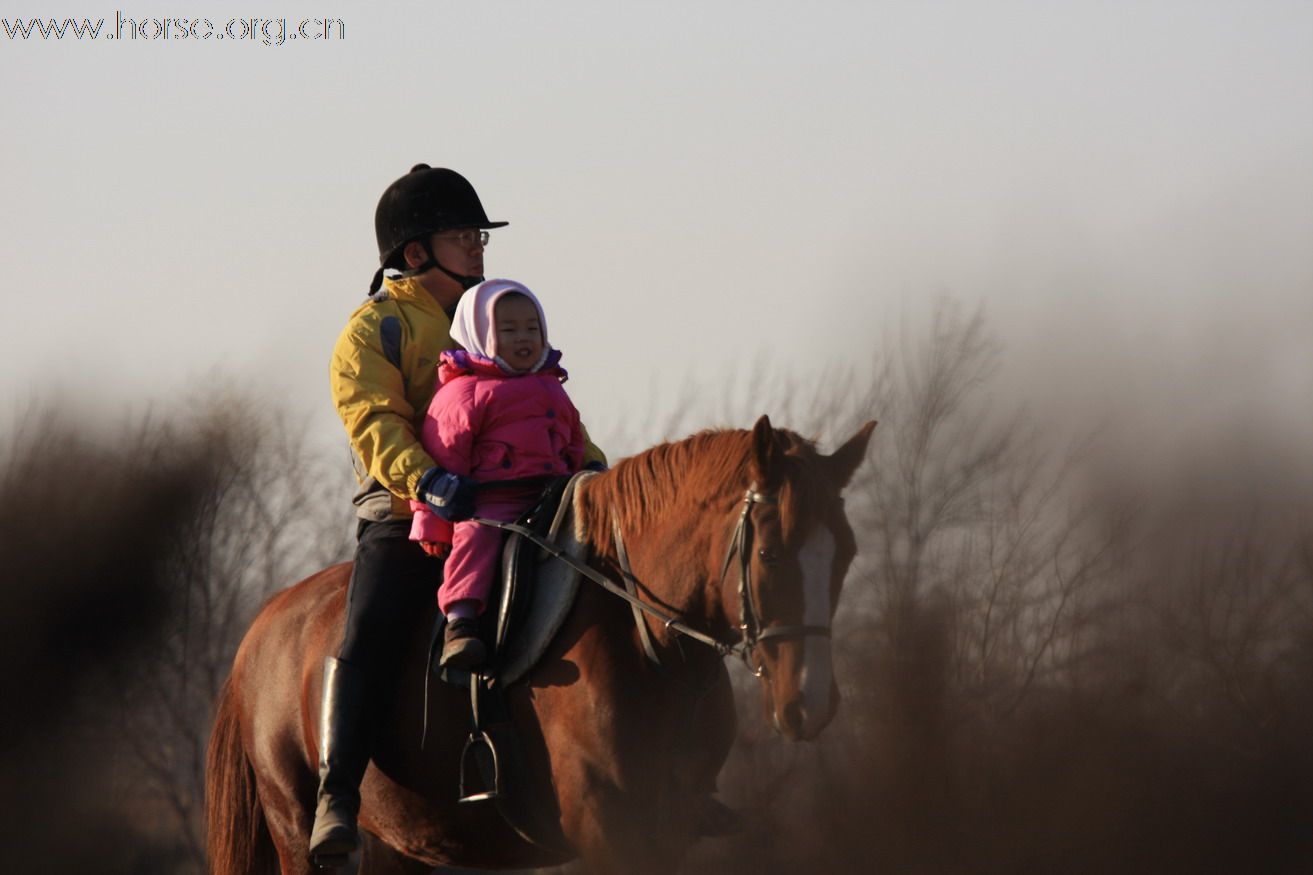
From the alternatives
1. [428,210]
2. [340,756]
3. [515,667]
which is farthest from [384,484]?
[428,210]

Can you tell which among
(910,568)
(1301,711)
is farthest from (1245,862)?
(910,568)

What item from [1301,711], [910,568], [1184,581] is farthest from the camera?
[910,568]

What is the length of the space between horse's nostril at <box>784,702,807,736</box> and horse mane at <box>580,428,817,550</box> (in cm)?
79

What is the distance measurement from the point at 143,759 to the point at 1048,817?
19966mm

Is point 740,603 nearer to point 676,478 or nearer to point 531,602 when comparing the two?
point 676,478

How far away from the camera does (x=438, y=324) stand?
23.6ft

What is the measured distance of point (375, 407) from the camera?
6.78 metres

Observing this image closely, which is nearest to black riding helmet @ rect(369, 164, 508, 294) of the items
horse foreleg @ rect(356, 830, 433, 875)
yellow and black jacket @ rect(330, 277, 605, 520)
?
yellow and black jacket @ rect(330, 277, 605, 520)

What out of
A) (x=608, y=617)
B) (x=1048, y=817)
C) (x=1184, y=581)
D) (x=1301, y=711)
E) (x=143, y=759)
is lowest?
(x=143, y=759)

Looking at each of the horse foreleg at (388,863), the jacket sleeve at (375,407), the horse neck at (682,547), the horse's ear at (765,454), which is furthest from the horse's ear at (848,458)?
the horse foreleg at (388,863)

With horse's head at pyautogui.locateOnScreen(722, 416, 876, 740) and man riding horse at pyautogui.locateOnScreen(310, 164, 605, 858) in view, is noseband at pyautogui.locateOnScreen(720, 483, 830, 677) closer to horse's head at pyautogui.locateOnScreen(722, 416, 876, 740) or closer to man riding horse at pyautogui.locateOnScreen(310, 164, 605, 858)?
horse's head at pyautogui.locateOnScreen(722, 416, 876, 740)

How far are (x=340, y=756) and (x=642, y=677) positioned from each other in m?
1.42

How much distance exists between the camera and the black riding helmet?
7.38 m

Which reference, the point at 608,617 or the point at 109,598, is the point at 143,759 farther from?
the point at 608,617
